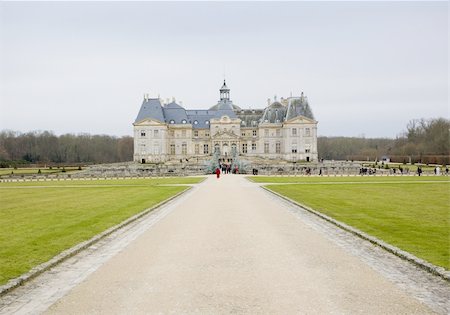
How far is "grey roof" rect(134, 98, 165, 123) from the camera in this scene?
92.1 metres

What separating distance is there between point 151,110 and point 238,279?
86.9 meters

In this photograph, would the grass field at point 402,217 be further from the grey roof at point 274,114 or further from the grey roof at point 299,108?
the grey roof at point 274,114

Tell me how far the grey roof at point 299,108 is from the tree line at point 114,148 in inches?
795

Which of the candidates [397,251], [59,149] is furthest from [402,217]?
[59,149]

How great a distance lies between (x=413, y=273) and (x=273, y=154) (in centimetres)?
8530

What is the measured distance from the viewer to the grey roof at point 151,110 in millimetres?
92062

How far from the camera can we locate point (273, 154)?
9331 cm

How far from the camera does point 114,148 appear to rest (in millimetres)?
125438

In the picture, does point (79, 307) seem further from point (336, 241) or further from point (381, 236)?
point (381, 236)

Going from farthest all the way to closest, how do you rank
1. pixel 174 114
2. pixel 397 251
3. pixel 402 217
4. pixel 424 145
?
pixel 174 114 → pixel 424 145 → pixel 402 217 → pixel 397 251

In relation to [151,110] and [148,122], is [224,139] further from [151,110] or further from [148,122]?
[151,110]

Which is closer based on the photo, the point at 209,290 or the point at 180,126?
the point at 209,290

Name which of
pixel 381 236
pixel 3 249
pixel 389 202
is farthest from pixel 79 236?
→ pixel 389 202

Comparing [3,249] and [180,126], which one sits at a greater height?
[180,126]
